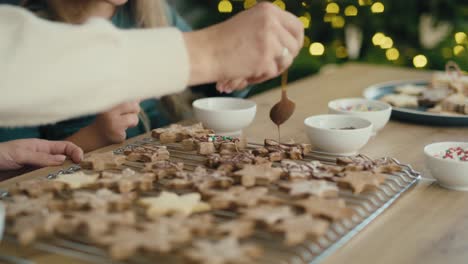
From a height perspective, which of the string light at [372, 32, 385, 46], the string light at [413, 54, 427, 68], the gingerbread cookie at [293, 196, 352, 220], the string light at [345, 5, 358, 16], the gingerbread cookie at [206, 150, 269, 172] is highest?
the string light at [345, 5, 358, 16]

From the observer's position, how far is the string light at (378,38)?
11.5 feet

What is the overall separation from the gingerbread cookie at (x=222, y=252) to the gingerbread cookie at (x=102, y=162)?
1.45 ft

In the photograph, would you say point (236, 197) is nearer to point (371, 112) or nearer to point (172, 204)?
point (172, 204)

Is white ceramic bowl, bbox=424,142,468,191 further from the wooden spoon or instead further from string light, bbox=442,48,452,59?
string light, bbox=442,48,452,59

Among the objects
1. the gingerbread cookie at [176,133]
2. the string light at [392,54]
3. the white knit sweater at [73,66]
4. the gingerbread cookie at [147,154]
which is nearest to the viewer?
the white knit sweater at [73,66]

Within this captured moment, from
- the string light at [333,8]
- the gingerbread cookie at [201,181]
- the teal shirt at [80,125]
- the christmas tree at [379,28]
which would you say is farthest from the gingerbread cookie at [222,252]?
the string light at [333,8]

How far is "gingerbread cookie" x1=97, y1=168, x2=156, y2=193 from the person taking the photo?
45.3 inches

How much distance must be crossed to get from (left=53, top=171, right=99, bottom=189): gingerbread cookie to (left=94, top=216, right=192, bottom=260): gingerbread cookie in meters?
0.23

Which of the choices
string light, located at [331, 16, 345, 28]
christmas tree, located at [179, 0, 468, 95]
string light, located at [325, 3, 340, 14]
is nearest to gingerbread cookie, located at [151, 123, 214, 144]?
christmas tree, located at [179, 0, 468, 95]

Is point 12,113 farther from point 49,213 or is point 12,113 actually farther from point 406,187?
point 406,187

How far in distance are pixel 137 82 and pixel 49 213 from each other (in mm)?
260

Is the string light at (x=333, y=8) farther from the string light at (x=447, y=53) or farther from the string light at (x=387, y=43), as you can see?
the string light at (x=447, y=53)

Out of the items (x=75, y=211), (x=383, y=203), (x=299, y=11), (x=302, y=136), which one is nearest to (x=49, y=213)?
(x=75, y=211)

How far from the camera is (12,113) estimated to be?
0.99 meters
